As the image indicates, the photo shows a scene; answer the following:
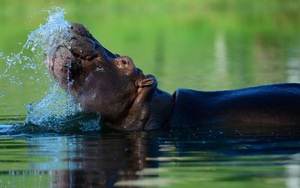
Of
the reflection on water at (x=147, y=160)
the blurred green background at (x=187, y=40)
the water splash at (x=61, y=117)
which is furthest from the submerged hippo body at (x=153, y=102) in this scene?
the blurred green background at (x=187, y=40)

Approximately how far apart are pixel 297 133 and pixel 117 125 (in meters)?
1.79

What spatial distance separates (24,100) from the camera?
1241cm

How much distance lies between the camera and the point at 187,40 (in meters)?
30.0

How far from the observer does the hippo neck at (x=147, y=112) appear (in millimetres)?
8680

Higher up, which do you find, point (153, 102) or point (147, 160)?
point (153, 102)

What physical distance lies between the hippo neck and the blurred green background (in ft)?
3.29

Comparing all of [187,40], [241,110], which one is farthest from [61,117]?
[187,40]

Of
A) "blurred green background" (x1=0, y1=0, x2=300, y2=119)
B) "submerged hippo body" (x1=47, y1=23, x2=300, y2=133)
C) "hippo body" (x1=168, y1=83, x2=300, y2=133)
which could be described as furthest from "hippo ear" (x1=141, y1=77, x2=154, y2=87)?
"blurred green background" (x1=0, y1=0, x2=300, y2=119)

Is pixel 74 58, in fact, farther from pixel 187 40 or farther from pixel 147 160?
pixel 187 40

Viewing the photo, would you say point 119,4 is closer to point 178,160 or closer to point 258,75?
point 258,75


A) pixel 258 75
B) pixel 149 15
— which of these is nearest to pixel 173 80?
pixel 258 75

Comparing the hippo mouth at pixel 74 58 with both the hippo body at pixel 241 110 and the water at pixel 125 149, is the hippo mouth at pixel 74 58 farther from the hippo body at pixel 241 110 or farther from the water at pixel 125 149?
the hippo body at pixel 241 110

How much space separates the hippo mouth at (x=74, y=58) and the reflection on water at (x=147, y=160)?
0.57m

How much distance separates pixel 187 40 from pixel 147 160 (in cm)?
2328
